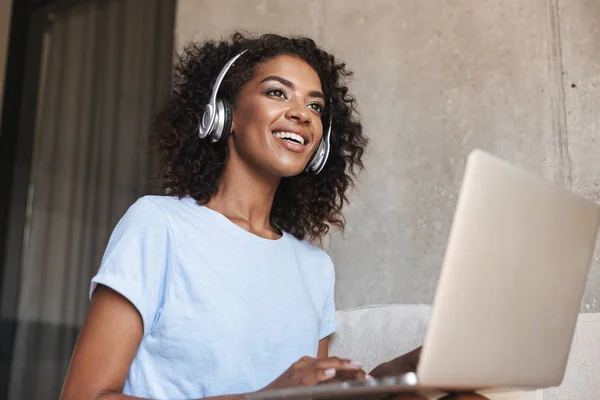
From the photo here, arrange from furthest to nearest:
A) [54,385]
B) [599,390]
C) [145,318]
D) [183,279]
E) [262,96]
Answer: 1. [54,385]
2. [262,96]
3. [599,390]
4. [183,279]
5. [145,318]

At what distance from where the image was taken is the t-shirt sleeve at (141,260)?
115 centimetres

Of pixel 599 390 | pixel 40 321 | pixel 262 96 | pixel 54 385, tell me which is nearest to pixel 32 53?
pixel 40 321

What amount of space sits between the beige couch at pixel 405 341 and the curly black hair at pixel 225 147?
0.26m

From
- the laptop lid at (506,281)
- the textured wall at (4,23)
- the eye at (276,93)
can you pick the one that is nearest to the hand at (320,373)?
the laptop lid at (506,281)

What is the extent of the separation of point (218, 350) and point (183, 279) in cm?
14

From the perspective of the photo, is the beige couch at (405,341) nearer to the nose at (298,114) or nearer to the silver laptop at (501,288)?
the silver laptop at (501,288)

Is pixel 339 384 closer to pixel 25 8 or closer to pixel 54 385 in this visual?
pixel 54 385

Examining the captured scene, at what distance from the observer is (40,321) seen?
279cm

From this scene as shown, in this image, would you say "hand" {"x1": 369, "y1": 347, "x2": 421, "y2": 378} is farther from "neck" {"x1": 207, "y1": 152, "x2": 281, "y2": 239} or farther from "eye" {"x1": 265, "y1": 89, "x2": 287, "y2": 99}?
"eye" {"x1": 265, "y1": 89, "x2": 287, "y2": 99}

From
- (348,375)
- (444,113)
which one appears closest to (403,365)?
(348,375)

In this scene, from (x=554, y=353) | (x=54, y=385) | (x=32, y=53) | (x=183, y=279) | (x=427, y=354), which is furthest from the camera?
(x=32, y=53)

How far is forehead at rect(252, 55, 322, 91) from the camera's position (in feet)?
5.08

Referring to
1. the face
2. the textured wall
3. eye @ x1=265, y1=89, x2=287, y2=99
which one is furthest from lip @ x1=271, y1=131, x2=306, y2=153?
the textured wall

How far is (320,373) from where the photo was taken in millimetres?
893
